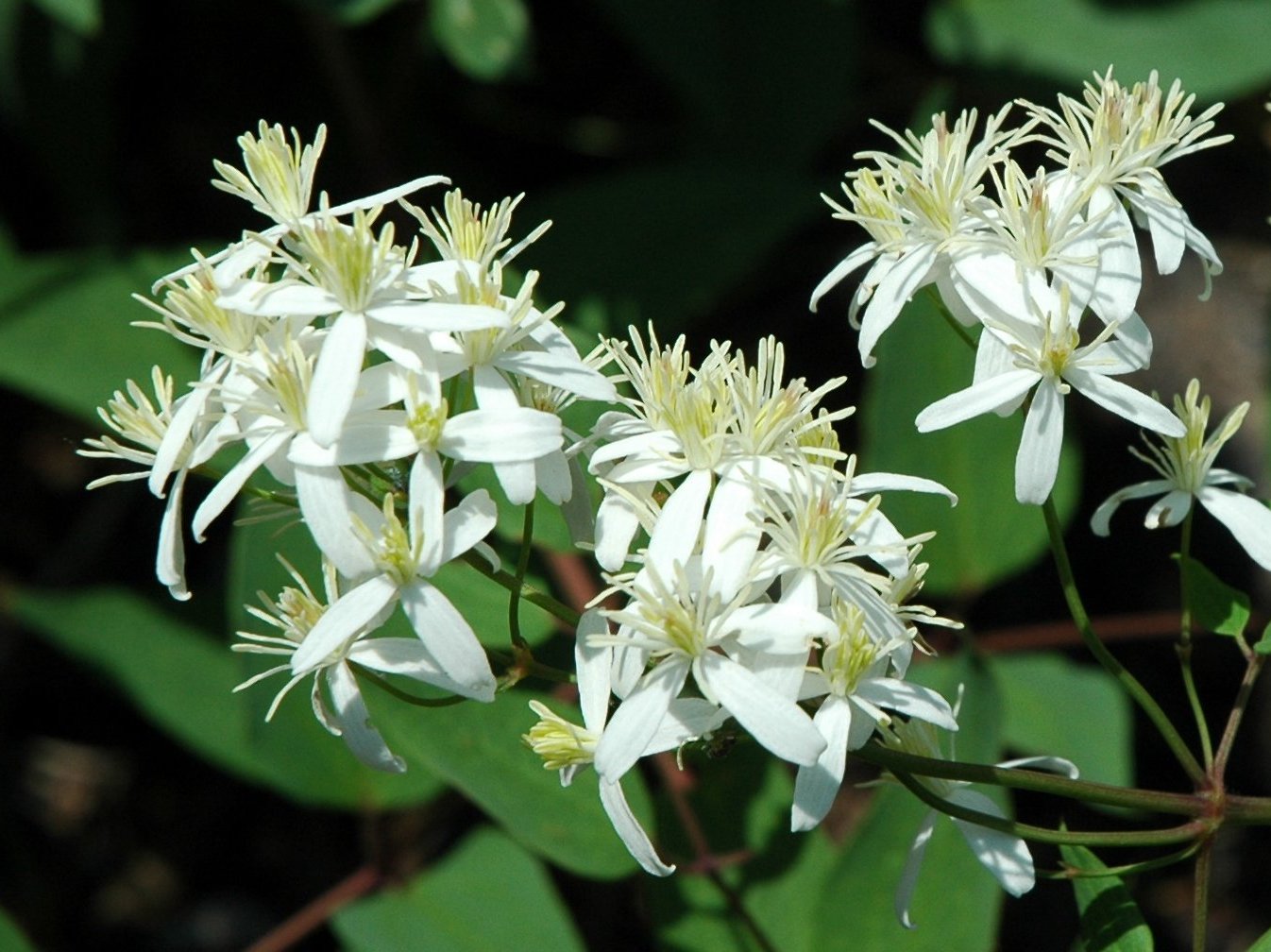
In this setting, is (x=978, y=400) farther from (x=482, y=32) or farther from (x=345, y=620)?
(x=482, y=32)

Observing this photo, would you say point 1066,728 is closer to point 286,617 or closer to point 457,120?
point 286,617

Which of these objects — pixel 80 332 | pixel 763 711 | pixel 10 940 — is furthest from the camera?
pixel 80 332

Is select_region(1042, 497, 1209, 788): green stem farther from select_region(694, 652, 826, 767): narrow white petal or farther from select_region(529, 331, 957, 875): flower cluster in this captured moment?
select_region(694, 652, 826, 767): narrow white petal

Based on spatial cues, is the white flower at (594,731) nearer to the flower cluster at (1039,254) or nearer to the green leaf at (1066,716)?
the flower cluster at (1039,254)

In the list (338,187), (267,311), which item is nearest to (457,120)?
(338,187)

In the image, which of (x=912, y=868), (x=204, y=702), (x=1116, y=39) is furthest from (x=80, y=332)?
(x=1116, y=39)
